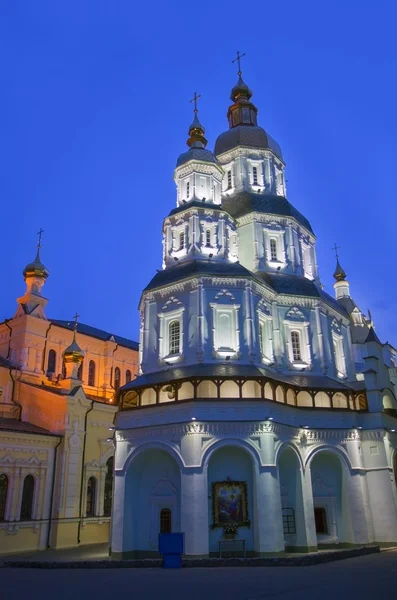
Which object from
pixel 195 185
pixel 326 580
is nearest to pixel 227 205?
pixel 195 185

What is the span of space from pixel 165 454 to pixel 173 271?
8920 millimetres

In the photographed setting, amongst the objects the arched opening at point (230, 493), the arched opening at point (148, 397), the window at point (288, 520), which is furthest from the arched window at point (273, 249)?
the window at point (288, 520)

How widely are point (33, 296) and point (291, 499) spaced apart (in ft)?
63.8

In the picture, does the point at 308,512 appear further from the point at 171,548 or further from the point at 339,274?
the point at 339,274

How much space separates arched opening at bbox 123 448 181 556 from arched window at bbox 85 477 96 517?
7.45 metres

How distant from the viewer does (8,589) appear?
504 inches

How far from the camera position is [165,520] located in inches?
842

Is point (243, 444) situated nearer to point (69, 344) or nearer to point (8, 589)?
point (8, 589)

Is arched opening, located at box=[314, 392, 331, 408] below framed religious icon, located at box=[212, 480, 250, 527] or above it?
above

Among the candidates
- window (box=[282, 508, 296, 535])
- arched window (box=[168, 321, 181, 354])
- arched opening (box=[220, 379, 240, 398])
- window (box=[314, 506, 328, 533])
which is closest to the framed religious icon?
window (box=[282, 508, 296, 535])

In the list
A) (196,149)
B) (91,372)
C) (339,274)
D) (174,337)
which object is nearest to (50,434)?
(174,337)

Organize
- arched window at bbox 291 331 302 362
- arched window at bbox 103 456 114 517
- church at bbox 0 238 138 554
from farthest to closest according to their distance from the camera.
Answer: arched window at bbox 103 456 114 517 → arched window at bbox 291 331 302 362 → church at bbox 0 238 138 554

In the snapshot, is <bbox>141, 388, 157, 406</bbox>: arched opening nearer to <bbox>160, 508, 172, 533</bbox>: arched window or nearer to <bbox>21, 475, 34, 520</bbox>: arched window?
→ <bbox>160, 508, 172, 533</bbox>: arched window

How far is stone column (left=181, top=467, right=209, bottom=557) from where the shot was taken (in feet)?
62.5
